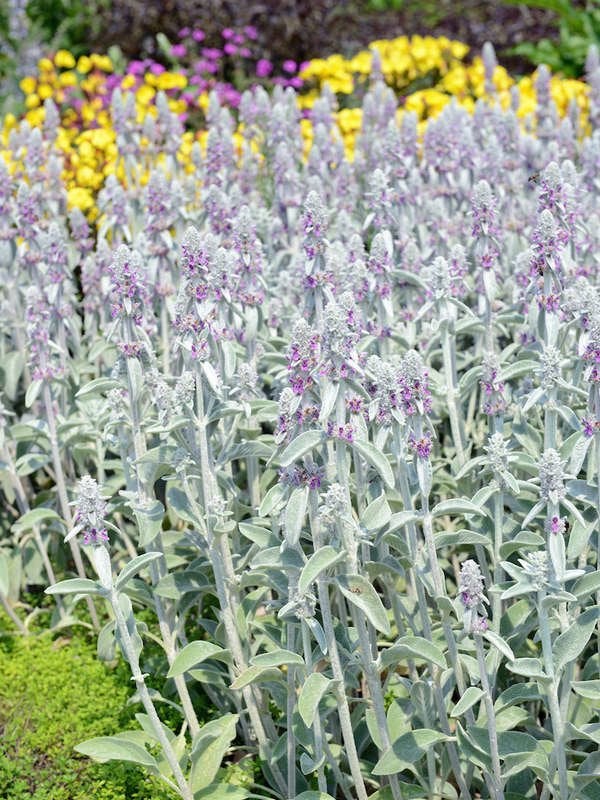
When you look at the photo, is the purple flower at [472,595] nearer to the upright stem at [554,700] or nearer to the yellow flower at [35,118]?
the upright stem at [554,700]

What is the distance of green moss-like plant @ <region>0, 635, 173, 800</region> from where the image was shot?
3.28m

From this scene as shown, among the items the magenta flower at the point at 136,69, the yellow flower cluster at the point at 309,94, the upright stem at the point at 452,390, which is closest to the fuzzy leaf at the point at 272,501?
the upright stem at the point at 452,390

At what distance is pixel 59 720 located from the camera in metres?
3.57

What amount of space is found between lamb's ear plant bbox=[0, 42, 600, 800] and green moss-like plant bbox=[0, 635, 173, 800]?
0.37 ft

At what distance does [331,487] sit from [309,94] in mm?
6669

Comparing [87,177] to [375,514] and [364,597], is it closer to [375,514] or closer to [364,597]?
[375,514]

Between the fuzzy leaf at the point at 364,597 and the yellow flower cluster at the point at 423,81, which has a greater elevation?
the yellow flower cluster at the point at 423,81

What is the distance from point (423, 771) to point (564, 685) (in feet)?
2.02

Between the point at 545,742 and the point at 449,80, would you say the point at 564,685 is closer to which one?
the point at 545,742

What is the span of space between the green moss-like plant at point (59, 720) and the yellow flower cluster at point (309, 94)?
3.07 metres

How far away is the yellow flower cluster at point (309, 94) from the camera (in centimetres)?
658

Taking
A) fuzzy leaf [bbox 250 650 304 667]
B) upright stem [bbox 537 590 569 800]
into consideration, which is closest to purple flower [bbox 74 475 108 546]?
fuzzy leaf [bbox 250 650 304 667]

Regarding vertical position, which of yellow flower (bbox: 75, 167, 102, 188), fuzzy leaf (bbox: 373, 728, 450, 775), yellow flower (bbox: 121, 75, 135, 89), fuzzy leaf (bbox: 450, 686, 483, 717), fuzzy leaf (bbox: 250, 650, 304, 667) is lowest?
fuzzy leaf (bbox: 373, 728, 450, 775)

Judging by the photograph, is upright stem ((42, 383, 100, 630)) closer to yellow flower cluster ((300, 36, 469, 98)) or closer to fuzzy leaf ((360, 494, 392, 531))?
fuzzy leaf ((360, 494, 392, 531))
